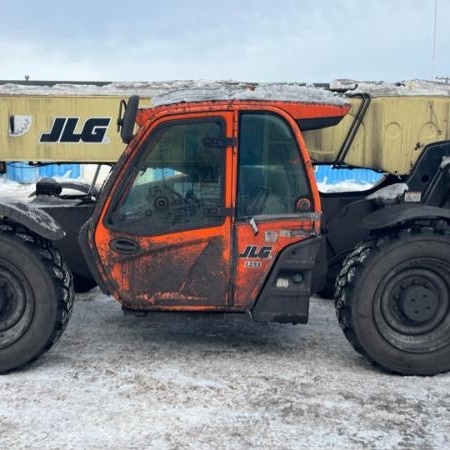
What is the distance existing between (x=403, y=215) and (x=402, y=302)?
0.64 meters

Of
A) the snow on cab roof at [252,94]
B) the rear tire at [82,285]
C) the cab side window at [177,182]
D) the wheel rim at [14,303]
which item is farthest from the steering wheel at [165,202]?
the rear tire at [82,285]

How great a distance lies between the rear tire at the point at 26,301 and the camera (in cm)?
437

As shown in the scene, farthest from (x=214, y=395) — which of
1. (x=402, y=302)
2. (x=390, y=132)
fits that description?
(x=390, y=132)

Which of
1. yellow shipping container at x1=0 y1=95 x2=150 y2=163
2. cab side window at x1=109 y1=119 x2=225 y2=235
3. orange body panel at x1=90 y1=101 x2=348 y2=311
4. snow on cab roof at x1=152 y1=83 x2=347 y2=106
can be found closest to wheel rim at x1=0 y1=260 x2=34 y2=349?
orange body panel at x1=90 y1=101 x2=348 y2=311

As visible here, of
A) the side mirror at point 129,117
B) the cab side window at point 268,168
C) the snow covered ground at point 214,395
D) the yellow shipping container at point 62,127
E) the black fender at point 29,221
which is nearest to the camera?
the snow covered ground at point 214,395

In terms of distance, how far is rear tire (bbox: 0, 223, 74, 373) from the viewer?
14.3 ft

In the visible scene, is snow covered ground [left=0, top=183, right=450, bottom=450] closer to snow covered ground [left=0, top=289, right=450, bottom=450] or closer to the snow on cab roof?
snow covered ground [left=0, top=289, right=450, bottom=450]

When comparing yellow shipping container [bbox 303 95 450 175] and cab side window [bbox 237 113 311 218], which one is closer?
cab side window [bbox 237 113 311 218]

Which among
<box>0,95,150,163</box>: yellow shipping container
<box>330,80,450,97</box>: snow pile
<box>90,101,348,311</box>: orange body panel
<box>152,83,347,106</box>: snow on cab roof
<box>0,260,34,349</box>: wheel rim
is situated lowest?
<box>0,260,34,349</box>: wheel rim

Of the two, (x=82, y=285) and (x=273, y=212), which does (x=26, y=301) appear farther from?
(x=82, y=285)

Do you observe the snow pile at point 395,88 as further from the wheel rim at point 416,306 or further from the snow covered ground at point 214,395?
the snow covered ground at point 214,395

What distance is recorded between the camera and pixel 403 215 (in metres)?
4.41

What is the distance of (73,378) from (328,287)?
9.73 feet

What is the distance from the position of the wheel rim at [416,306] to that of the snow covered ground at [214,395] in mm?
272
